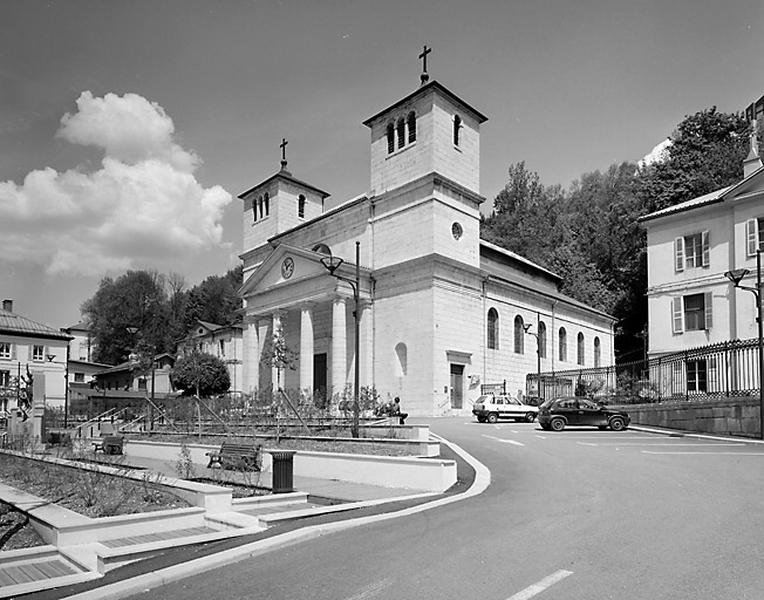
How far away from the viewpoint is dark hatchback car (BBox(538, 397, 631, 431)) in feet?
83.6

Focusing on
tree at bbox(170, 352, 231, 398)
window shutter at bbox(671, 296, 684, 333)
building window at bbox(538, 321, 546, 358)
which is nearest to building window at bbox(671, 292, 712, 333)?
window shutter at bbox(671, 296, 684, 333)

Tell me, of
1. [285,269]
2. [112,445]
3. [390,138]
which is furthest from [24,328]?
[112,445]

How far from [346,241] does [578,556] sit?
142 ft

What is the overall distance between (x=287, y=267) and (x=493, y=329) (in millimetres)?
15370

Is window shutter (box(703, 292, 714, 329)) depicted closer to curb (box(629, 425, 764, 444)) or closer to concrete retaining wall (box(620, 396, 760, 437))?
concrete retaining wall (box(620, 396, 760, 437))

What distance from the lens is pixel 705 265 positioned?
120 feet

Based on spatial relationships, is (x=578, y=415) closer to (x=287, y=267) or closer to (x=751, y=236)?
(x=751, y=236)

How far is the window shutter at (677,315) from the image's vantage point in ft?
123

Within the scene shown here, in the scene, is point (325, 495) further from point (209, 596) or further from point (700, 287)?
point (700, 287)

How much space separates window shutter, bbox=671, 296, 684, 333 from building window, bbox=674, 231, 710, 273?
1.69 meters

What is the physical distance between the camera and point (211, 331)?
247 feet

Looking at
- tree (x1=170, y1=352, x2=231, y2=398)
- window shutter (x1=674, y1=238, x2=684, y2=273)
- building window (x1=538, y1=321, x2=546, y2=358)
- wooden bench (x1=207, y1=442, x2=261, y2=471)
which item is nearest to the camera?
wooden bench (x1=207, y1=442, x2=261, y2=471)

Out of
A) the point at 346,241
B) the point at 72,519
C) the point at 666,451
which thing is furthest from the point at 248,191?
the point at 72,519

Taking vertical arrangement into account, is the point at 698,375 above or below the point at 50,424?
above
